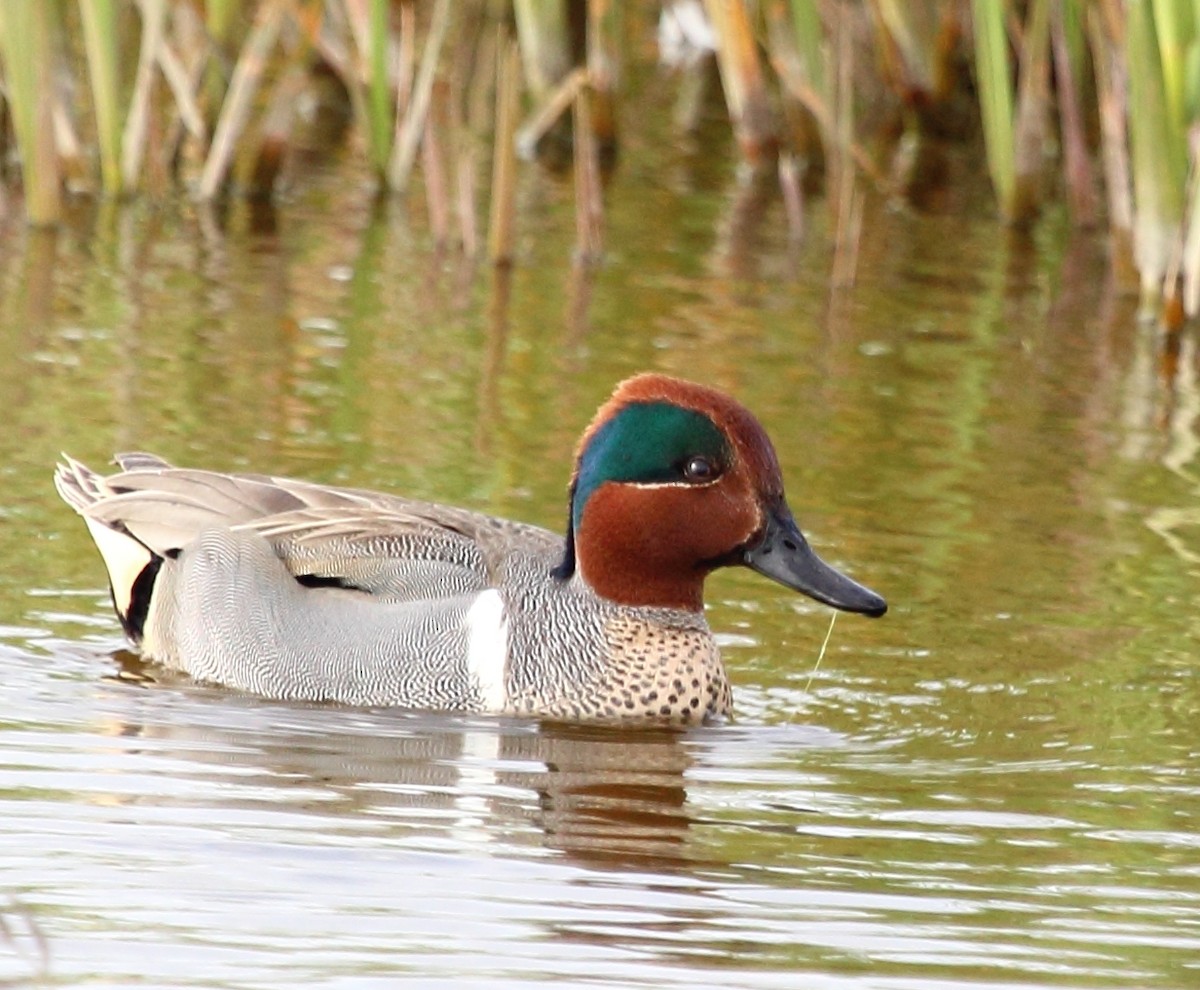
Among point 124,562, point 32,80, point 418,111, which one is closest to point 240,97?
point 418,111

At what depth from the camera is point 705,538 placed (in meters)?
6.59

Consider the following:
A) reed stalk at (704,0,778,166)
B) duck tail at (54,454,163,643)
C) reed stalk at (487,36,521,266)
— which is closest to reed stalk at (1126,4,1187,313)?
reed stalk at (487,36,521,266)

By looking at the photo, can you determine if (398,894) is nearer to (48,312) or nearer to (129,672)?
(129,672)

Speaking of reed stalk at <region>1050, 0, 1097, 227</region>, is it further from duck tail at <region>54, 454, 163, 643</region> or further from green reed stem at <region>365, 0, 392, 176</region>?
duck tail at <region>54, 454, 163, 643</region>

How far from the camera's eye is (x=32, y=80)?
35.6 ft

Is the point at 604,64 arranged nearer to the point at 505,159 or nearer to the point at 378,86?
Answer: the point at 378,86

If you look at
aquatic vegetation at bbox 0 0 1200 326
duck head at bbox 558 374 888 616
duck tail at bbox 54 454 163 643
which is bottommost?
duck tail at bbox 54 454 163 643

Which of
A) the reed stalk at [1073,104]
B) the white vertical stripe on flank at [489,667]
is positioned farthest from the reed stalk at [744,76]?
the white vertical stripe on flank at [489,667]

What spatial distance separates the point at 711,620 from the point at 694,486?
103 centimetres

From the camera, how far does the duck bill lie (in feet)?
21.1

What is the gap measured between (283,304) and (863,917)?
658 centimetres

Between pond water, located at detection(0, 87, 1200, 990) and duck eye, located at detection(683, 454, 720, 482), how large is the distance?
647 mm

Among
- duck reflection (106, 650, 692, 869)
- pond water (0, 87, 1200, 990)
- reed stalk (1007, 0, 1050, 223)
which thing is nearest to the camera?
pond water (0, 87, 1200, 990)

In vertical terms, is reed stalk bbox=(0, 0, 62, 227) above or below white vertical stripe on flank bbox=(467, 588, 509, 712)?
above
